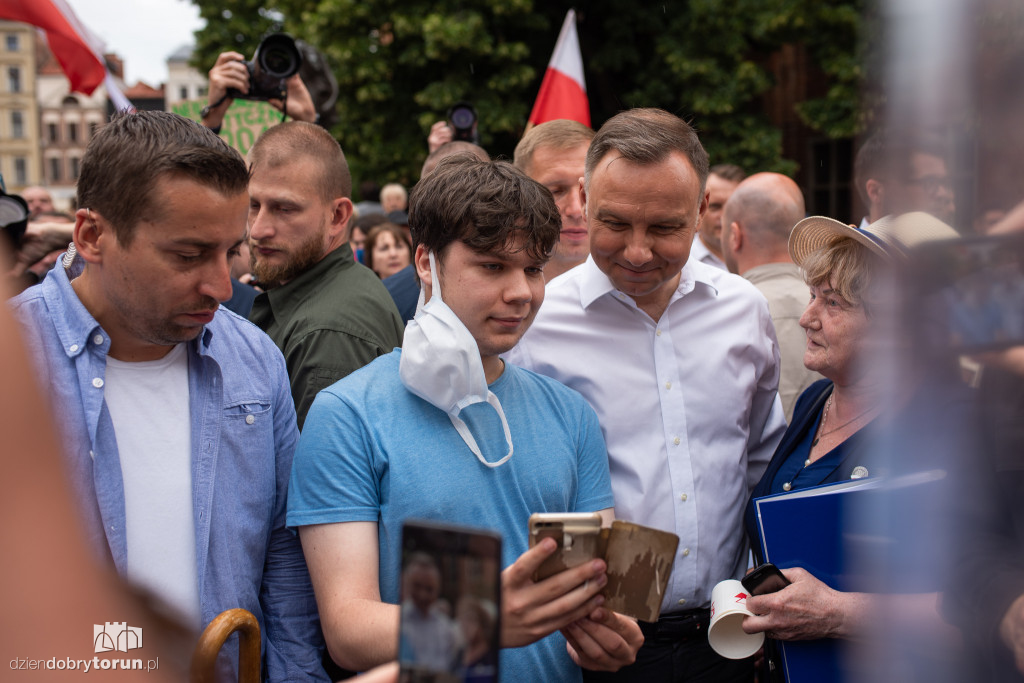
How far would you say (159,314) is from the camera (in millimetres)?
1855

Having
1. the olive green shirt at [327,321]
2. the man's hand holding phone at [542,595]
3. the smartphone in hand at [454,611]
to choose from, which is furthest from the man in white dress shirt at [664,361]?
the smartphone in hand at [454,611]

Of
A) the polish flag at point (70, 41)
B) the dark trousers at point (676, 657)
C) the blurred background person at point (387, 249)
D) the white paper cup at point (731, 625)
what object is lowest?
the dark trousers at point (676, 657)

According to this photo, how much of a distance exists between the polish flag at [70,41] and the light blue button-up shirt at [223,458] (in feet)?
7.51

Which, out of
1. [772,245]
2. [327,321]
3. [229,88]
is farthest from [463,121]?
[327,321]

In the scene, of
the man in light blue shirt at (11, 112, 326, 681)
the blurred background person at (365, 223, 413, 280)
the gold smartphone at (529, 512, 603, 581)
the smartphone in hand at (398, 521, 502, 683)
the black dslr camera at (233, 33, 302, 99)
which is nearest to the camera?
the smartphone in hand at (398, 521, 502, 683)

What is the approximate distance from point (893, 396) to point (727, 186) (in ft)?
16.3

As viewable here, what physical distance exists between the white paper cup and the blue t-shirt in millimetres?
379

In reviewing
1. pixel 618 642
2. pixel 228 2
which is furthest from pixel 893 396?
pixel 228 2

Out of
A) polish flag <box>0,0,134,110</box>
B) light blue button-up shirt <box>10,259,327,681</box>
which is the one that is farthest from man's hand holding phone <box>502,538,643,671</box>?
polish flag <box>0,0,134,110</box>

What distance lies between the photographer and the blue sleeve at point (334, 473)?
5.63 feet

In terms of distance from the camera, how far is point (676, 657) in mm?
2264

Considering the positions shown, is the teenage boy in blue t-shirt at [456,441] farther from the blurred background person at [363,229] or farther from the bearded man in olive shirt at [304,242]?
the blurred background person at [363,229]

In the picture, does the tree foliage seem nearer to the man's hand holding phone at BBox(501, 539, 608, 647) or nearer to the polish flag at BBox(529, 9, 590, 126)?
the polish flag at BBox(529, 9, 590, 126)

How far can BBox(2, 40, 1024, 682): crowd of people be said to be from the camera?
176 cm
